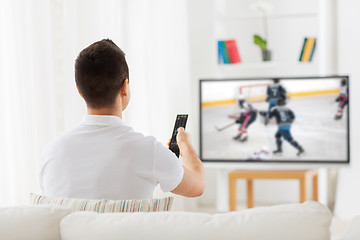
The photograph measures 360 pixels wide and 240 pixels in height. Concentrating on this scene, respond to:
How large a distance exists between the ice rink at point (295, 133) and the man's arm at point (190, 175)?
2318 millimetres

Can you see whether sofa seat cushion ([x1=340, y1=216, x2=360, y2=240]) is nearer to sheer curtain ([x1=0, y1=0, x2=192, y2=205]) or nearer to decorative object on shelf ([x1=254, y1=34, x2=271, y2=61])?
sheer curtain ([x1=0, y1=0, x2=192, y2=205])

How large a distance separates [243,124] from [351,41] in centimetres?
112

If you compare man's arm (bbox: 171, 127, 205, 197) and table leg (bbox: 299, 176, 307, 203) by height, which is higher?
man's arm (bbox: 171, 127, 205, 197)

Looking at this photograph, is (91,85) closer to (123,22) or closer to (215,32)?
(123,22)

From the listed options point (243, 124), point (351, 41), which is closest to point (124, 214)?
point (243, 124)

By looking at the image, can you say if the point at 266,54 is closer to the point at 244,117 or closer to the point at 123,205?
the point at 244,117

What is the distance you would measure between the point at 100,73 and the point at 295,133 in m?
2.62

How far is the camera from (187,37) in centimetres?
466

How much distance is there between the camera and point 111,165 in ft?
4.86

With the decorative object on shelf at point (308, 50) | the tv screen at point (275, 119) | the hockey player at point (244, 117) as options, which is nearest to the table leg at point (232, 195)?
the tv screen at point (275, 119)

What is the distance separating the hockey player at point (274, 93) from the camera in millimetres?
3975

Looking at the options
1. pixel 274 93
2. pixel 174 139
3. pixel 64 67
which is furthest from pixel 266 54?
pixel 174 139

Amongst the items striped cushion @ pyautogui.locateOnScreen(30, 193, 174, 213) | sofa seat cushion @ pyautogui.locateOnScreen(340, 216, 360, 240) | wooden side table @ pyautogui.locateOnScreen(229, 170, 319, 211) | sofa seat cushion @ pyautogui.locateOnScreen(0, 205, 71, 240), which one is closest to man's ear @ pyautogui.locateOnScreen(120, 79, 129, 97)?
striped cushion @ pyautogui.locateOnScreen(30, 193, 174, 213)

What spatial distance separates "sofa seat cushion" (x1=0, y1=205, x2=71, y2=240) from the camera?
1.19m
